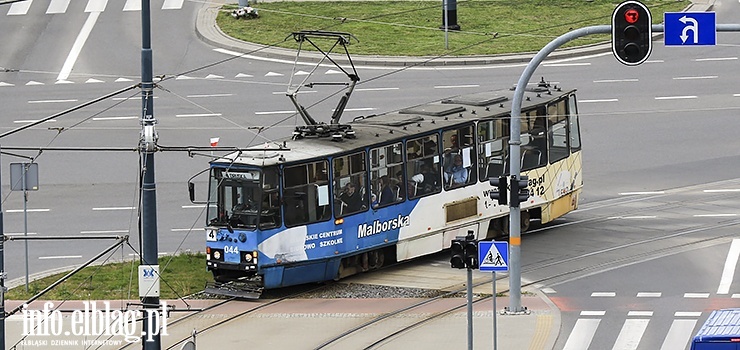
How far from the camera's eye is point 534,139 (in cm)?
3341

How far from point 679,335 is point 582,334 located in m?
1.62

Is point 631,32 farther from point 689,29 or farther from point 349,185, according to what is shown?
point 349,185

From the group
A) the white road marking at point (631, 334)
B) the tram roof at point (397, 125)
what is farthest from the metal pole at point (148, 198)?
the white road marking at point (631, 334)

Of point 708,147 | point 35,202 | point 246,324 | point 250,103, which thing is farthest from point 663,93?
point 246,324

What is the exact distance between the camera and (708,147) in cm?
4022

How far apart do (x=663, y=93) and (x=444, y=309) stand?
1924 centimetres

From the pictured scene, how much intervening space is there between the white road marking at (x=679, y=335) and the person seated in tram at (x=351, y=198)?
21.8 feet

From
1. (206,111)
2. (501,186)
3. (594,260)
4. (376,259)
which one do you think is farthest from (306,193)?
(206,111)

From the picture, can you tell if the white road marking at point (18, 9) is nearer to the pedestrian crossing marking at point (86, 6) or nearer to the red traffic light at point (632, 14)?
the pedestrian crossing marking at point (86, 6)

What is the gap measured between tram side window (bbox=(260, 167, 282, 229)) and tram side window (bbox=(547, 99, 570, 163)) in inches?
326

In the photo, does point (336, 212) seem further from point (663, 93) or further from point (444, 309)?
point (663, 93)

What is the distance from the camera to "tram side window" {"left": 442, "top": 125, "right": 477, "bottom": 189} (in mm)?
31328

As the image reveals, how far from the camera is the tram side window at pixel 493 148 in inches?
1262

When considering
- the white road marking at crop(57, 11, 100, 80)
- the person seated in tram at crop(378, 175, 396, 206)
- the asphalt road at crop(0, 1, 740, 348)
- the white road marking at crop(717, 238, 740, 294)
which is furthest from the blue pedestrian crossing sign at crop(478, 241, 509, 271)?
the white road marking at crop(57, 11, 100, 80)
